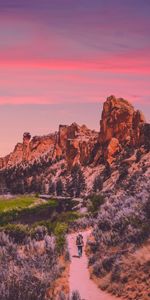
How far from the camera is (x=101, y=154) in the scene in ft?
438

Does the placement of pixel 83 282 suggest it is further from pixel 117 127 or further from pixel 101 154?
pixel 117 127

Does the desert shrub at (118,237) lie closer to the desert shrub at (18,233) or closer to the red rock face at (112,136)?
the desert shrub at (18,233)

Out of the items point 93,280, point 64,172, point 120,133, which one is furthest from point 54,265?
point 64,172

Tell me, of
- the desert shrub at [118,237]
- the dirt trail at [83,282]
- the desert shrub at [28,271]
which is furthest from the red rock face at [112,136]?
the dirt trail at [83,282]

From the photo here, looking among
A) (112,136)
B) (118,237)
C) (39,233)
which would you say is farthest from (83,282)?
(112,136)

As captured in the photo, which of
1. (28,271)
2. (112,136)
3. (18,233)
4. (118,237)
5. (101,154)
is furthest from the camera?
(112,136)

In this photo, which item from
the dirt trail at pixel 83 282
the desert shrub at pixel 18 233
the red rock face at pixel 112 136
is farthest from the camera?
the red rock face at pixel 112 136

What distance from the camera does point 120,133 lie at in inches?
5354

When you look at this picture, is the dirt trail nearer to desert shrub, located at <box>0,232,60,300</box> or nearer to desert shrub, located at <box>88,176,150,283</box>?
desert shrub, located at <box>88,176,150,283</box>

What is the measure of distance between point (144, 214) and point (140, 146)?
3585 inches

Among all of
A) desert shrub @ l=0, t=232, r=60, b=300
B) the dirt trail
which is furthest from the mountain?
the dirt trail

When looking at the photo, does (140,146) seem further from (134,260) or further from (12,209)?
(134,260)

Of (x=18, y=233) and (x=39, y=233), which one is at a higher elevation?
(x=18, y=233)

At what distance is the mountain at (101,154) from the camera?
113081mm
